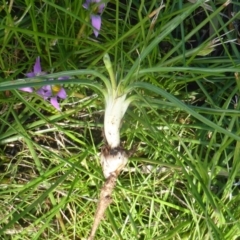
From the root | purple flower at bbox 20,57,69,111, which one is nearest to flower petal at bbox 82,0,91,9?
purple flower at bbox 20,57,69,111

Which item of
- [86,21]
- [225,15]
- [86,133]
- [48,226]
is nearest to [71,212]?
[48,226]

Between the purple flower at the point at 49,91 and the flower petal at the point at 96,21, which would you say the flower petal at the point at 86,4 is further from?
the purple flower at the point at 49,91

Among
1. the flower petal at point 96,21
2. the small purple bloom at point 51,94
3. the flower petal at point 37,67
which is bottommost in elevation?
the small purple bloom at point 51,94

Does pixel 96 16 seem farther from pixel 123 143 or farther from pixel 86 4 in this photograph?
pixel 123 143

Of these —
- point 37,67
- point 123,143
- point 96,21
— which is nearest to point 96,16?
point 96,21

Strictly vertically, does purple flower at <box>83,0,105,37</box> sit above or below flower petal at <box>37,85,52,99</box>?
above

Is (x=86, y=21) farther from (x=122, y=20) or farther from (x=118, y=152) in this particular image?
(x=118, y=152)

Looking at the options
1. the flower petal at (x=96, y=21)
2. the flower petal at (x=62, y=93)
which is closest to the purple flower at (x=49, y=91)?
the flower petal at (x=62, y=93)

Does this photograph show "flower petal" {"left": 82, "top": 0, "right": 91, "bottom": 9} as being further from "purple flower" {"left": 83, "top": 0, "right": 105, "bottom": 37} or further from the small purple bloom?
the small purple bloom
